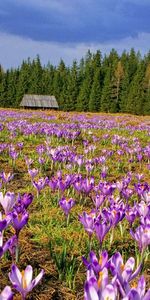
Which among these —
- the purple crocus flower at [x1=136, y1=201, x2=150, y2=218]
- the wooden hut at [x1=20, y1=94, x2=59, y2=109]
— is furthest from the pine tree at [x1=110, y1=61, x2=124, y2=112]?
the purple crocus flower at [x1=136, y1=201, x2=150, y2=218]

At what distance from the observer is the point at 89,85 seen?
73.4m

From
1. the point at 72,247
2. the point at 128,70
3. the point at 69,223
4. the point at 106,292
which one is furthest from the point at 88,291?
the point at 128,70

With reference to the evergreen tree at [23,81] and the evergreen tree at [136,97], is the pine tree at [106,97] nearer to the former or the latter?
the evergreen tree at [136,97]

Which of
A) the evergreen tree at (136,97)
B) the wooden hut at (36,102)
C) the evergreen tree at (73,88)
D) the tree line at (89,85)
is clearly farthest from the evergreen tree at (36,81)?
the evergreen tree at (136,97)

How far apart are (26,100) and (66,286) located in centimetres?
6427

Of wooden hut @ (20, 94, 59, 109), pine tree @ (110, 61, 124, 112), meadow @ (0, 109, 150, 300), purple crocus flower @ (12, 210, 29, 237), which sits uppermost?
pine tree @ (110, 61, 124, 112)

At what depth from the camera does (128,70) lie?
77.4 meters

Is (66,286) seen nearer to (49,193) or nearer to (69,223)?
(69,223)

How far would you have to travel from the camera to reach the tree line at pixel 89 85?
68688mm

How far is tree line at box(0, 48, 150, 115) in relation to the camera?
68688mm

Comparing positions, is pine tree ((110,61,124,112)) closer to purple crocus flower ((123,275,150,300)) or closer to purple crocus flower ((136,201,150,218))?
purple crocus flower ((136,201,150,218))

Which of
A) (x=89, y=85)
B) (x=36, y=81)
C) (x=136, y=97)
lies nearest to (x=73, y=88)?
(x=89, y=85)

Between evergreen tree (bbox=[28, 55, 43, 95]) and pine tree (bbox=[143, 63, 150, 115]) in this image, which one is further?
evergreen tree (bbox=[28, 55, 43, 95])

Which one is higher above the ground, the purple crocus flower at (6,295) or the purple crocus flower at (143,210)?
the purple crocus flower at (6,295)
